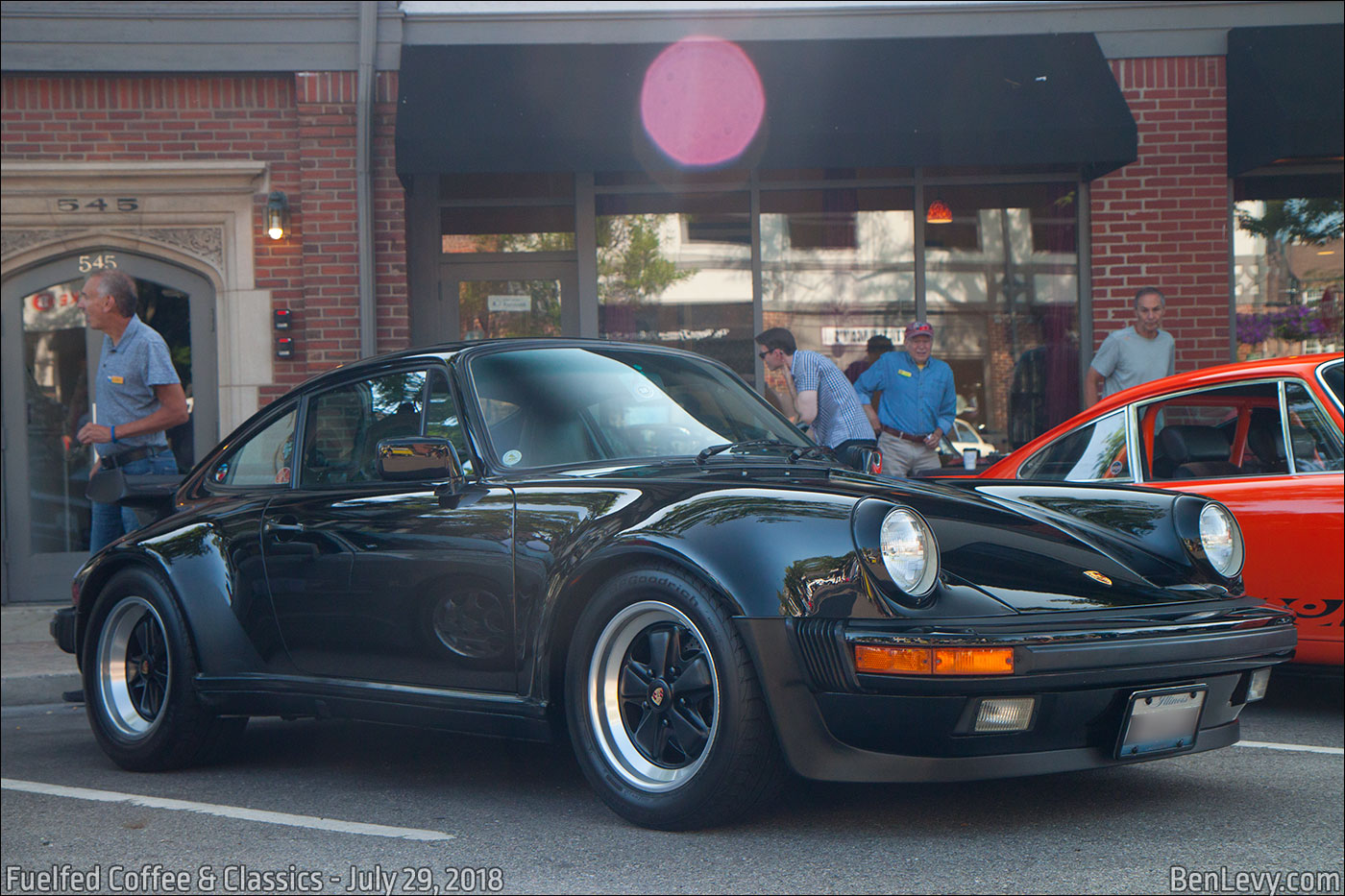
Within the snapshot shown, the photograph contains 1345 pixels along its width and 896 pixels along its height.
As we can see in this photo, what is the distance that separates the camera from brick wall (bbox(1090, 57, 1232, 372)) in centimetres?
1013

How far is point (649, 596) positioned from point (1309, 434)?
3195 mm

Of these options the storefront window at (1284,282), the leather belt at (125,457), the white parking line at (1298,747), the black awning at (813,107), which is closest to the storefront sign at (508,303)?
the black awning at (813,107)

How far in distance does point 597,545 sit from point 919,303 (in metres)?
7.18

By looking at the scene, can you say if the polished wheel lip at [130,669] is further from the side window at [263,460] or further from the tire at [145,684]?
the side window at [263,460]


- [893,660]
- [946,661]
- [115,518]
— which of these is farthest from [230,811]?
[115,518]

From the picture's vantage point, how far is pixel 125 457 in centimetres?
668

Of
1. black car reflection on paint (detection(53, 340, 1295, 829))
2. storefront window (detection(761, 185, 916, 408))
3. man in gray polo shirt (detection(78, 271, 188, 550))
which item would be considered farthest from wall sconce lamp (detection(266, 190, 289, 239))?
black car reflection on paint (detection(53, 340, 1295, 829))

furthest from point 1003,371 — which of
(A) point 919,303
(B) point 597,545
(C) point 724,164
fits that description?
(B) point 597,545

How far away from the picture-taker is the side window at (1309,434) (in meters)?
5.32

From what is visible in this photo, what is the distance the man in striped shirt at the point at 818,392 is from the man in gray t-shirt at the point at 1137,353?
1.77 m

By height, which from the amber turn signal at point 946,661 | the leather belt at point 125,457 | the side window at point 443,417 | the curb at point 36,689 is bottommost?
the curb at point 36,689

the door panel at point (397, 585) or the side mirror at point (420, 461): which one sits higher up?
the side mirror at point (420, 461)

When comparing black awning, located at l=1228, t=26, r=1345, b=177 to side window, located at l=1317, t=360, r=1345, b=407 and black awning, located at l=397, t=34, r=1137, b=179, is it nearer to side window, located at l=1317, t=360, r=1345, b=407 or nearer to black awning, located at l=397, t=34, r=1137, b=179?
black awning, located at l=397, t=34, r=1137, b=179

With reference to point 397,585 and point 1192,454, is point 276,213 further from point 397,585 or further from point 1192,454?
point 1192,454
